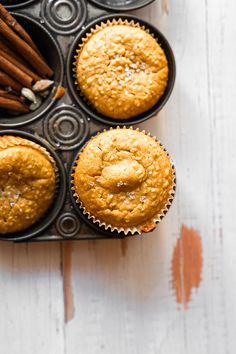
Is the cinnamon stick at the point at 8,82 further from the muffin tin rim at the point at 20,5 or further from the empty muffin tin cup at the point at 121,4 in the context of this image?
→ the empty muffin tin cup at the point at 121,4

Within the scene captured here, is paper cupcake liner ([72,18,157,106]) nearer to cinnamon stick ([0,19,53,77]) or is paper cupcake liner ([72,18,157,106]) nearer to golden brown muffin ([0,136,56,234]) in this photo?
cinnamon stick ([0,19,53,77])

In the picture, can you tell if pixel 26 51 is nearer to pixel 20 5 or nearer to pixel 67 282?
pixel 20 5

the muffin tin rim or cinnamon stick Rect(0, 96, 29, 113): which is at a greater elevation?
the muffin tin rim

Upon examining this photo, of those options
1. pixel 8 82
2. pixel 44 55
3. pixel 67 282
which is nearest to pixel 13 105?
pixel 8 82

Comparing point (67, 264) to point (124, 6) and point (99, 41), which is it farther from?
point (124, 6)

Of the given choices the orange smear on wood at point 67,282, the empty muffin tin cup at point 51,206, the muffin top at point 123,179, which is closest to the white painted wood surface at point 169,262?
the orange smear on wood at point 67,282

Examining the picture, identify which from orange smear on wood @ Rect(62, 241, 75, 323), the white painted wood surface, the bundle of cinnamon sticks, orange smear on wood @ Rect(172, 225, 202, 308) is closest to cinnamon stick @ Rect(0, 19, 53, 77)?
the bundle of cinnamon sticks
